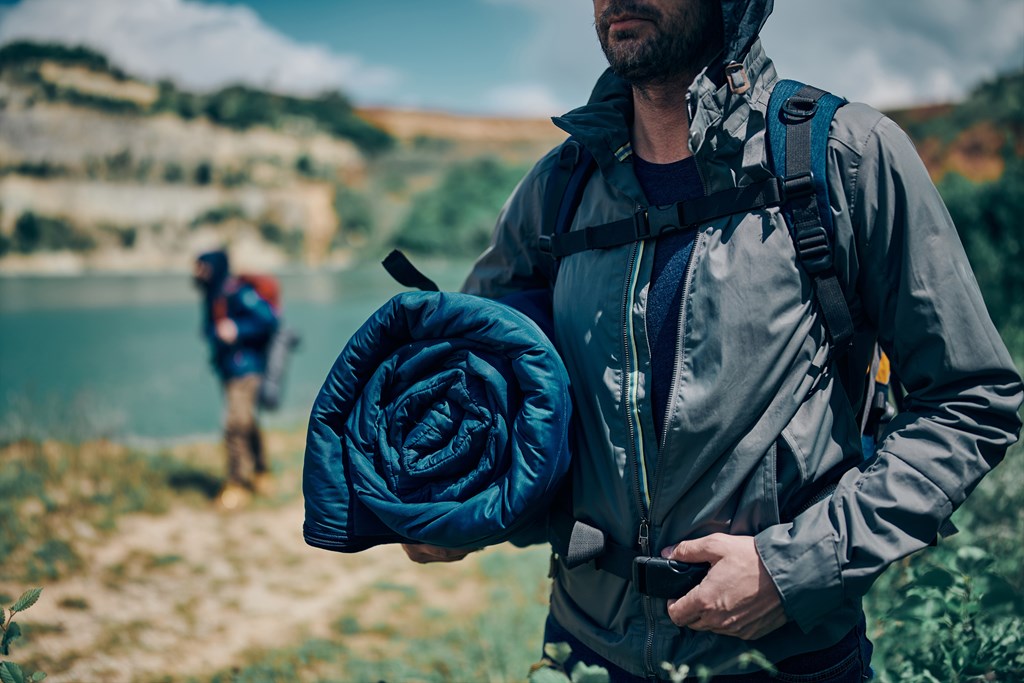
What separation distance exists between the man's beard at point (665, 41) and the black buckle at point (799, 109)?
0.76 ft

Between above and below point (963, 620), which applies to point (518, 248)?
above

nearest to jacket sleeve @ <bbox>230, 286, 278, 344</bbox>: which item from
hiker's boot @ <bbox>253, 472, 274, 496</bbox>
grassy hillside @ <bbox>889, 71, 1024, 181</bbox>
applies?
hiker's boot @ <bbox>253, 472, 274, 496</bbox>

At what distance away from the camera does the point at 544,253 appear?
184 centimetres

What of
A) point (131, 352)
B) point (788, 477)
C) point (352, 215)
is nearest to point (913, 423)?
point (788, 477)

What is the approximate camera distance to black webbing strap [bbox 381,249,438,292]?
6.24ft

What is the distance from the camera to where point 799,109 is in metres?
1.47

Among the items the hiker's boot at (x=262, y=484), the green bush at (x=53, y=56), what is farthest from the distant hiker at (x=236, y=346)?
the green bush at (x=53, y=56)

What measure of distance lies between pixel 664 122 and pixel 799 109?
0.28 metres

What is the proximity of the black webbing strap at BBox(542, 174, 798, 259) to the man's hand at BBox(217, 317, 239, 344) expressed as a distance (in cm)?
643

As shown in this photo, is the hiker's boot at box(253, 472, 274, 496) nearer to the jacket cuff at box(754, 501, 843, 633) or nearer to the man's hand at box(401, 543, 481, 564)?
the man's hand at box(401, 543, 481, 564)

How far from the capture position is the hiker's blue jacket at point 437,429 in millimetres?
1498

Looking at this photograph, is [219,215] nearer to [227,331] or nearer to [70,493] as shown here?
[70,493]

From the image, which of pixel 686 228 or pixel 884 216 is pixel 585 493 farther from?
pixel 884 216

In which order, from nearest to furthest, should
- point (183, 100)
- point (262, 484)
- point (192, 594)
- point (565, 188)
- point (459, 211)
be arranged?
point (565, 188), point (192, 594), point (262, 484), point (459, 211), point (183, 100)
